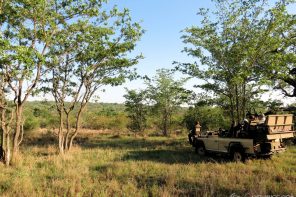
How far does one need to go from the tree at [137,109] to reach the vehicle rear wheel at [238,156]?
23.4 m

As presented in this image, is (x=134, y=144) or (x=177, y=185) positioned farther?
(x=134, y=144)

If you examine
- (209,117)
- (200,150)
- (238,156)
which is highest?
(209,117)

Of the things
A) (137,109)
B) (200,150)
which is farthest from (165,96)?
(200,150)

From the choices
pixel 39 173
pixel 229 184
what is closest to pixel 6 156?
pixel 39 173

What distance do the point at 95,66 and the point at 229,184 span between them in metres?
11.1

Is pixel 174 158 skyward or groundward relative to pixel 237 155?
groundward

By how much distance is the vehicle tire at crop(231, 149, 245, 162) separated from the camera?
13.7 metres

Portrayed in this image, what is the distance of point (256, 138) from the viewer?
1327 cm

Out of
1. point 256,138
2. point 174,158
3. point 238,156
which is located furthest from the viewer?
point 174,158

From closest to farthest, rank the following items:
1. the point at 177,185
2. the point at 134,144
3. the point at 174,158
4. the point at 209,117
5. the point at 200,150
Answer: the point at 177,185 → the point at 174,158 → the point at 200,150 → the point at 134,144 → the point at 209,117

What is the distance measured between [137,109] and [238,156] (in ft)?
81.9

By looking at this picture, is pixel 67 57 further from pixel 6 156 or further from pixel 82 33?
pixel 6 156

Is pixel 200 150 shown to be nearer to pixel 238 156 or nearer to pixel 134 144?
pixel 238 156

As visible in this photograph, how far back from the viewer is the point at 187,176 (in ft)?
34.9
